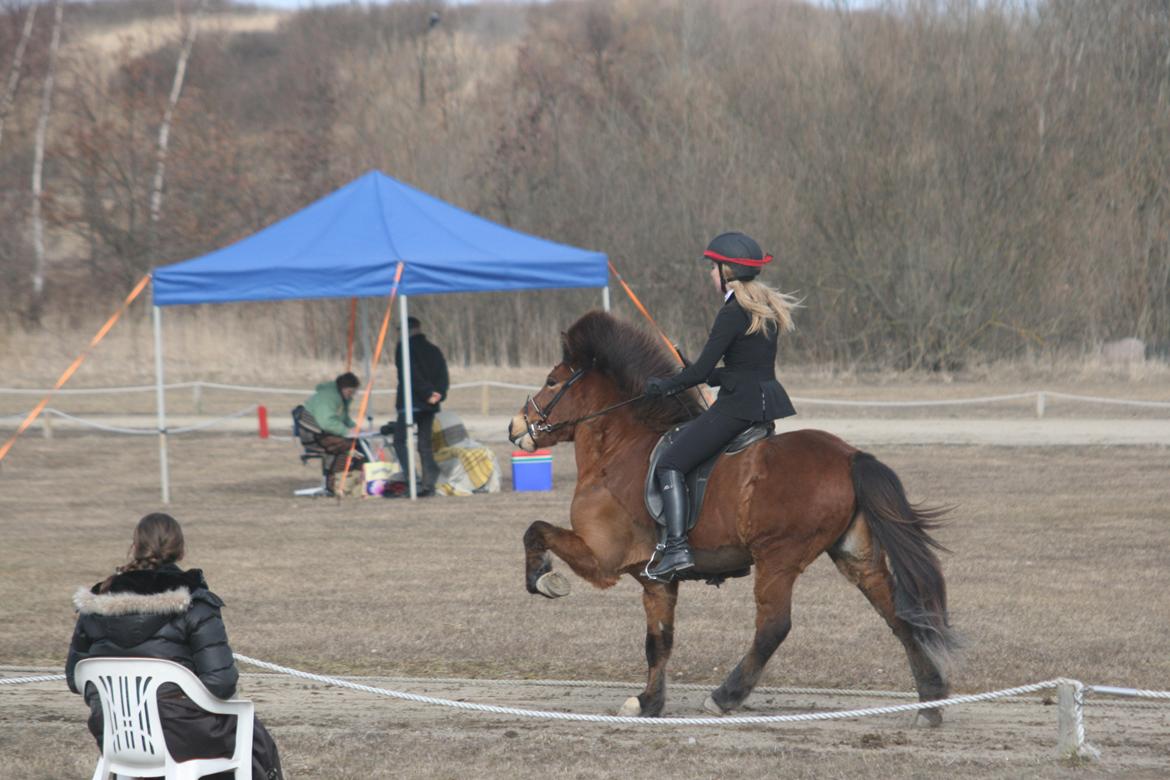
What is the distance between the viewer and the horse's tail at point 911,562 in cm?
709

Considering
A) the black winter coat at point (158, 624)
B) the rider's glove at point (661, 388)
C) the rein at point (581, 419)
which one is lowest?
the black winter coat at point (158, 624)

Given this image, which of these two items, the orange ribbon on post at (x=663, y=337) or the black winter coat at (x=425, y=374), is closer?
the orange ribbon on post at (x=663, y=337)

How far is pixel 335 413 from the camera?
18469 millimetres

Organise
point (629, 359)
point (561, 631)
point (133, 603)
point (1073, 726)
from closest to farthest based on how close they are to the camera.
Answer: point (133, 603)
point (1073, 726)
point (629, 359)
point (561, 631)

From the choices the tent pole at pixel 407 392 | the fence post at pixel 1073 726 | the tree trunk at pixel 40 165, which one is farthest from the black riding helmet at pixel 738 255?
the tree trunk at pixel 40 165

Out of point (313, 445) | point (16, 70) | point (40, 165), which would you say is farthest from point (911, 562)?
point (16, 70)

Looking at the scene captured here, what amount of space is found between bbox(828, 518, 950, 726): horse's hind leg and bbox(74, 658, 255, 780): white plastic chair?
328 centimetres

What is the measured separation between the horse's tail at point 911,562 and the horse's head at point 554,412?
1.78 metres

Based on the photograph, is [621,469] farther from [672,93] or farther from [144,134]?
[144,134]

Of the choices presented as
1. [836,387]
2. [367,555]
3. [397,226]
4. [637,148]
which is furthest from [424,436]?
[637,148]

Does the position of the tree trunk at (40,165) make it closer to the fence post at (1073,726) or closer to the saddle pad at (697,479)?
the saddle pad at (697,479)

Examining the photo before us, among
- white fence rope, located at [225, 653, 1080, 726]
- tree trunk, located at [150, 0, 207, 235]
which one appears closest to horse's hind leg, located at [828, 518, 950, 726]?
white fence rope, located at [225, 653, 1080, 726]

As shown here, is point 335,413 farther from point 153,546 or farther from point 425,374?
point 153,546

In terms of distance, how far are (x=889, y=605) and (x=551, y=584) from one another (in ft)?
5.58
